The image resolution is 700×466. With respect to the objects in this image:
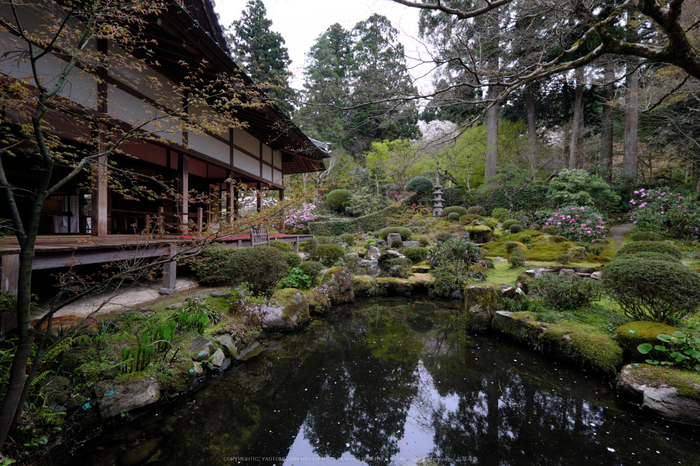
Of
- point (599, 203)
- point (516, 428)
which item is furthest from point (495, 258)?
point (516, 428)

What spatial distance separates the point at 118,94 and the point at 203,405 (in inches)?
222

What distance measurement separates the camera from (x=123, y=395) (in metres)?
2.87

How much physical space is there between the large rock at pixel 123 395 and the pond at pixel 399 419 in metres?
0.17

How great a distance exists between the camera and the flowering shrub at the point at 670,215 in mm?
8641

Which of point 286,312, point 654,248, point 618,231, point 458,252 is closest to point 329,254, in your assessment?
point 286,312

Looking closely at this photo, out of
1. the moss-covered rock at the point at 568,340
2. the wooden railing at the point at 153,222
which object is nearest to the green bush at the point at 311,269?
the wooden railing at the point at 153,222

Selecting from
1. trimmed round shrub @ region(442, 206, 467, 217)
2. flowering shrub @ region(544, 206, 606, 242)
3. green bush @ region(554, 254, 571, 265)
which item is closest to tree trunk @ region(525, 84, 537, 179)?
trimmed round shrub @ region(442, 206, 467, 217)

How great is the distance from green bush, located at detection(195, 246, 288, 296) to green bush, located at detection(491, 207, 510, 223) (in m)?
Answer: 12.8

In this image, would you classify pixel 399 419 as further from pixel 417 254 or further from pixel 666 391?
pixel 417 254

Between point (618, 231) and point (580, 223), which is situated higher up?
point (580, 223)

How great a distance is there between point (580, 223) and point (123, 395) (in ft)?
43.3

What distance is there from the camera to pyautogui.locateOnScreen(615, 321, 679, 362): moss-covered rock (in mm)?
3338

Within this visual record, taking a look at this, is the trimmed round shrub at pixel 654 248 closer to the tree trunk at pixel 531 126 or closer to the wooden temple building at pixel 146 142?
the wooden temple building at pixel 146 142

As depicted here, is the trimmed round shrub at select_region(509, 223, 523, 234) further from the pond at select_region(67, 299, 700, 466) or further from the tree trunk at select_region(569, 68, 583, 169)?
the pond at select_region(67, 299, 700, 466)
